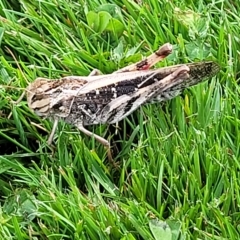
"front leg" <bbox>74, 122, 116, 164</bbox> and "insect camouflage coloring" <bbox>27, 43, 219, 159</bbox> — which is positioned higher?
"insect camouflage coloring" <bbox>27, 43, 219, 159</bbox>

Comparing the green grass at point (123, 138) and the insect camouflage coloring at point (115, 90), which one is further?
the insect camouflage coloring at point (115, 90)

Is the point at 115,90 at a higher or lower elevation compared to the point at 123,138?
higher

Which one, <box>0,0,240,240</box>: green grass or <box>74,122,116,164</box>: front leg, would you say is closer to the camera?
<box>0,0,240,240</box>: green grass

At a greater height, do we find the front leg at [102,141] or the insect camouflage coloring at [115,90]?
the insect camouflage coloring at [115,90]

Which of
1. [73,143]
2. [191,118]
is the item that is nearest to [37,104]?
[73,143]
